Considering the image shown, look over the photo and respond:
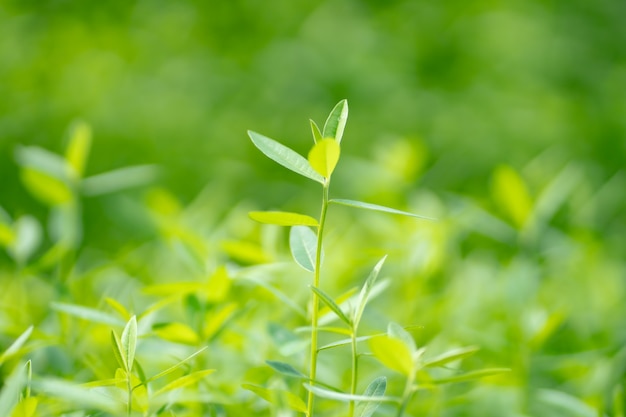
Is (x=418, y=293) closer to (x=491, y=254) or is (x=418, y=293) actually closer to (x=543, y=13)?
(x=491, y=254)

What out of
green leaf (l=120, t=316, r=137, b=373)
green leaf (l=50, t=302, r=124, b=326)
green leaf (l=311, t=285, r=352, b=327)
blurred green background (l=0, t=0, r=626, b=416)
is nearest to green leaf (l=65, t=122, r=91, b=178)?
blurred green background (l=0, t=0, r=626, b=416)

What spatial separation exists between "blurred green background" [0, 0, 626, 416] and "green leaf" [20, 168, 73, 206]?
23cm

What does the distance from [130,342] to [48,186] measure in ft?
1.66

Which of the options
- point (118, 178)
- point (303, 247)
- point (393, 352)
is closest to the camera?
point (393, 352)

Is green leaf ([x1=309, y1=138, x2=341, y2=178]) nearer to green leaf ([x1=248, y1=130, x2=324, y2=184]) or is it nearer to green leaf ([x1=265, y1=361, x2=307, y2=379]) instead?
green leaf ([x1=248, y1=130, x2=324, y2=184])

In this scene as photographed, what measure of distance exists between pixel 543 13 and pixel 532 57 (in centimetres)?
50

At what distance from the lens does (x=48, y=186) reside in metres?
0.99

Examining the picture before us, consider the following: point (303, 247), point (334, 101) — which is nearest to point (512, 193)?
point (303, 247)

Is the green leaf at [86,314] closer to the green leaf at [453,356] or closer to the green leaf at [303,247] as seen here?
the green leaf at [303,247]

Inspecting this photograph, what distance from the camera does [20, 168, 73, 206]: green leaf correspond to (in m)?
Result: 0.98

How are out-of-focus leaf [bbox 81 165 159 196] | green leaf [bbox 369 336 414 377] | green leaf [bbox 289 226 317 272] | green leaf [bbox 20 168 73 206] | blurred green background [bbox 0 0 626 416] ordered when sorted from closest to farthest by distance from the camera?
green leaf [bbox 369 336 414 377]
green leaf [bbox 289 226 317 272]
green leaf [bbox 20 168 73 206]
out-of-focus leaf [bbox 81 165 159 196]
blurred green background [bbox 0 0 626 416]

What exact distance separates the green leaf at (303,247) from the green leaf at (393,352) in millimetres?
125

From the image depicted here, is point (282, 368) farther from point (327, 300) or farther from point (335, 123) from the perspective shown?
point (335, 123)

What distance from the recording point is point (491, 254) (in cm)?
185
